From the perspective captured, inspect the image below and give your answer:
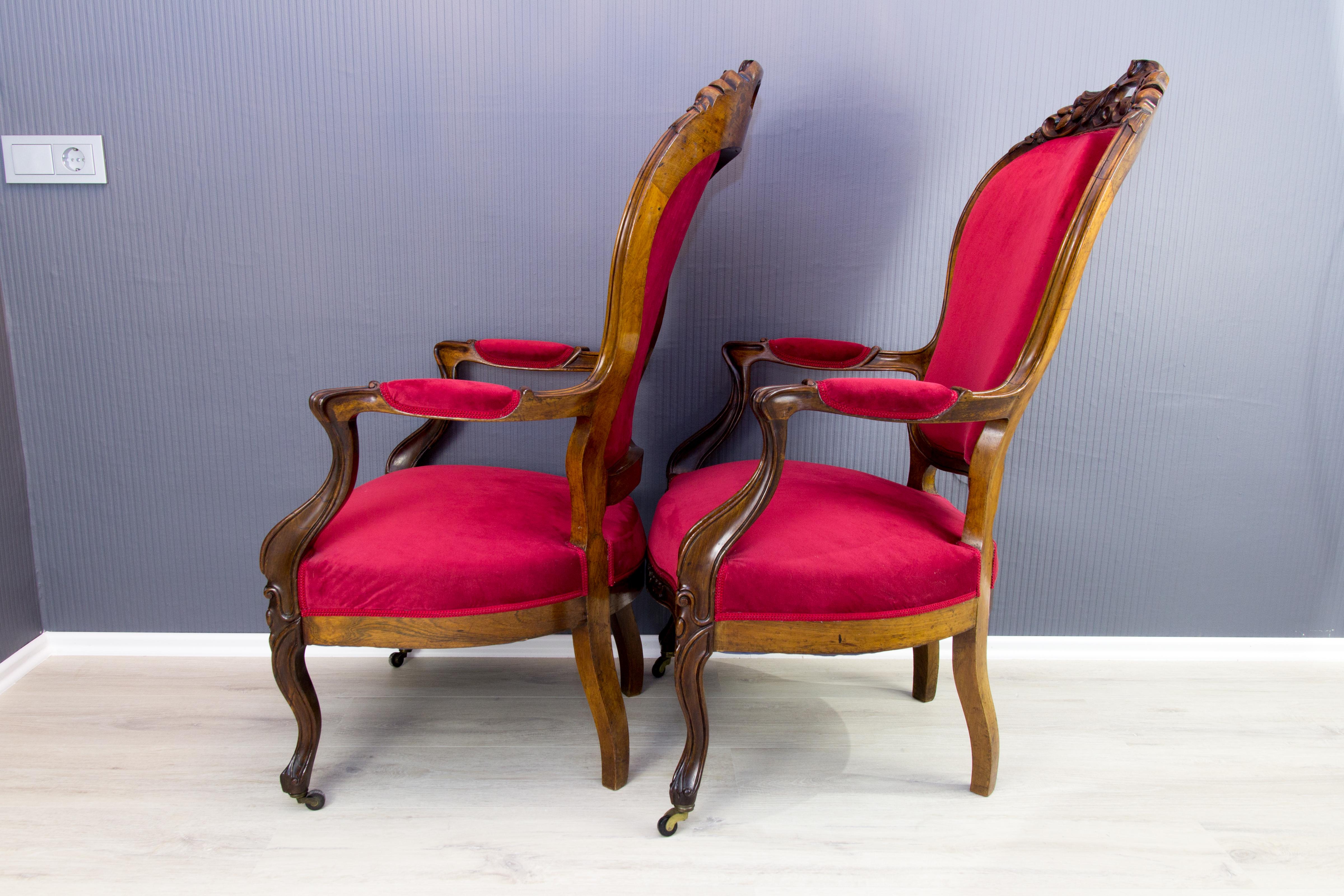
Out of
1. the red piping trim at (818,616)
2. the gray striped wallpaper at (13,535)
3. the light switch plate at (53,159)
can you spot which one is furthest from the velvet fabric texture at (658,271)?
the gray striped wallpaper at (13,535)

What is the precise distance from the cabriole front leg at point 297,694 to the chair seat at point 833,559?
60 cm

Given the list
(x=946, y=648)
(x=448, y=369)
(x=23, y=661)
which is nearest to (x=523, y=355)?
(x=448, y=369)

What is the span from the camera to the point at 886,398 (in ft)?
3.53

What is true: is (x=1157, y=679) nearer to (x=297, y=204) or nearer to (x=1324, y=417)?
(x=1324, y=417)

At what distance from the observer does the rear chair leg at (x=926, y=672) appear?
1626 mm

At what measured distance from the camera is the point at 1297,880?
1.16m

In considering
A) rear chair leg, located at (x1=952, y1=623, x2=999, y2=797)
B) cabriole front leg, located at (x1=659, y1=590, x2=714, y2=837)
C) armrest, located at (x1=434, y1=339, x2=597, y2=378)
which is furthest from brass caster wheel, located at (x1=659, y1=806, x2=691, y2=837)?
armrest, located at (x1=434, y1=339, x2=597, y2=378)

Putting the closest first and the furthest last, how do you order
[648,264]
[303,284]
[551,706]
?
1. [648,264]
2. [551,706]
3. [303,284]

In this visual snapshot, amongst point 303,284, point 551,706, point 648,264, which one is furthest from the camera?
point 303,284

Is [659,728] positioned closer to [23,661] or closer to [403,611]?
[403,611]

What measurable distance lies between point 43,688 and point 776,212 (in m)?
1.99

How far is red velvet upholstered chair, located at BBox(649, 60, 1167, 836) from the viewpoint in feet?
3.67

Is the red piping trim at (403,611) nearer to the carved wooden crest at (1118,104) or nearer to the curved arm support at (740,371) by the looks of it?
the curved arm support at (740,371)

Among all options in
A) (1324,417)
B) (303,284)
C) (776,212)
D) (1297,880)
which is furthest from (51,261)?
(1324,417)
